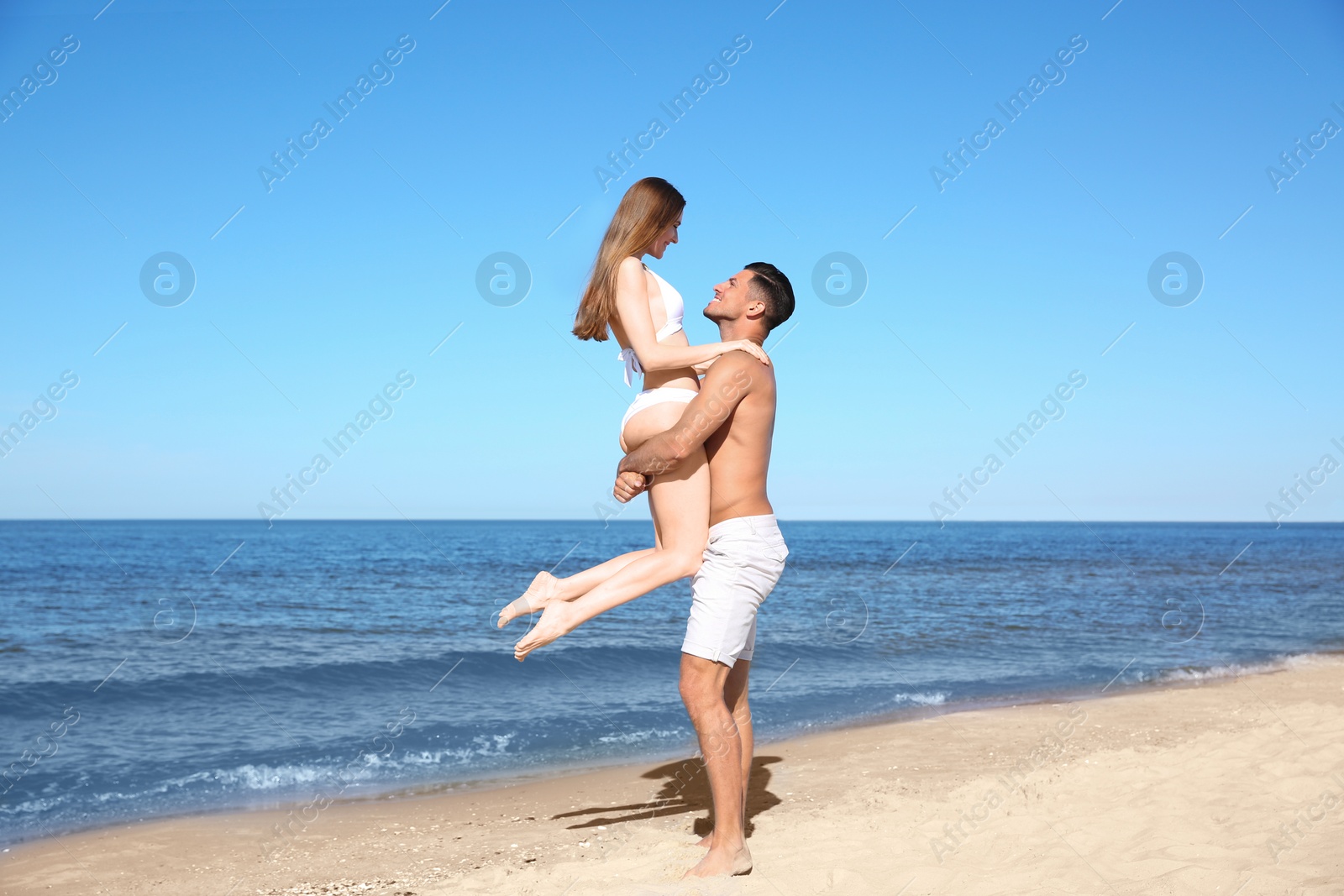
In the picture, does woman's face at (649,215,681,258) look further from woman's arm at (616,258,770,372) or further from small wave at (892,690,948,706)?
small wave at (892,690,948,706)

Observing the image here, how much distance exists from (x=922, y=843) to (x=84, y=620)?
56.2 feet

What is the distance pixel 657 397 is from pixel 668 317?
347 mm

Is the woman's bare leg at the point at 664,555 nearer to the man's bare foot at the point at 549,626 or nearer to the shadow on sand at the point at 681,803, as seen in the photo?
the man's bare foot at the point at 549,626

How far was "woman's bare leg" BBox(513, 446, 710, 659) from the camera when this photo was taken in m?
3.60

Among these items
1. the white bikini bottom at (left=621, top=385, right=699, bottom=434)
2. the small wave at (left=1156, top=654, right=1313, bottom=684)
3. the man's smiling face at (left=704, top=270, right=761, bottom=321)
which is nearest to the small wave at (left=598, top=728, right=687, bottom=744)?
the white bikini bottom at (left=621, top=385, right=699, bottom=434)

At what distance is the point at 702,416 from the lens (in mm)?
3484

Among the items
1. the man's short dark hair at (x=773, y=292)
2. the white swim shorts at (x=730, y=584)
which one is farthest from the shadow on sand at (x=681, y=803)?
the man's short dark hair at (x=773, y=292)

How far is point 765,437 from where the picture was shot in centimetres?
378

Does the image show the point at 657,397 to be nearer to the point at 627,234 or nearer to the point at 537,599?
the point at 627,234

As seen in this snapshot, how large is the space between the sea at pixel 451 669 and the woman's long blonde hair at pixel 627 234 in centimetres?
424

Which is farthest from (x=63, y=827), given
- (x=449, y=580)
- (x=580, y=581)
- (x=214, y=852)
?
(x=449, y=580)

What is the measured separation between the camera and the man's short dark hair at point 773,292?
3.74 metres

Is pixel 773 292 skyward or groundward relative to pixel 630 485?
skyward

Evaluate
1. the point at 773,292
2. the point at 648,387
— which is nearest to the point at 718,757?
the point at 648,387
